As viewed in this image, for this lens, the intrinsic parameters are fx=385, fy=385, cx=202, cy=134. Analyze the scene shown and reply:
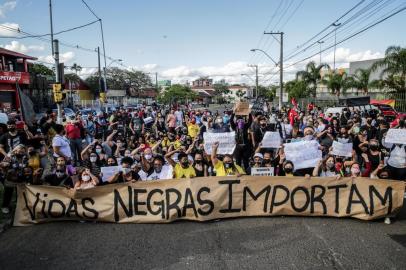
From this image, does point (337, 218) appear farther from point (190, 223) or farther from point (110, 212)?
point (110, 212)

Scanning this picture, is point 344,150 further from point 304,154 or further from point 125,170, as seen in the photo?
point 125,170

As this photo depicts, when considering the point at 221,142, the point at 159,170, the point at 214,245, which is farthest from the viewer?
the point at 221,142

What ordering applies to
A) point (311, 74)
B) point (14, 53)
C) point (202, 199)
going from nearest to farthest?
point (202, 199)
point (14, 53)
point (311, 74)

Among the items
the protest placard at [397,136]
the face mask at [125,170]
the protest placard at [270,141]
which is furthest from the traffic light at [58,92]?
the protest placard at [397,136]

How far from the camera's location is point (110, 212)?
664cm

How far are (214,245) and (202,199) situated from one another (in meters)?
1.17

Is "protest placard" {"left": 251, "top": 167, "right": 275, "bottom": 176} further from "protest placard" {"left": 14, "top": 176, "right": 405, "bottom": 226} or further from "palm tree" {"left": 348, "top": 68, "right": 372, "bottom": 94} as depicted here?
"palm tree" {"left": 348, "top": 68, "right": 372, "bottom": 94}

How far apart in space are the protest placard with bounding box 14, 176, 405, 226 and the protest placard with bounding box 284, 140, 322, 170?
77cm

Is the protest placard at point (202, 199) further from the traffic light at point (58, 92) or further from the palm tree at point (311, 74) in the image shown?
the palm tree at point (311, 74)

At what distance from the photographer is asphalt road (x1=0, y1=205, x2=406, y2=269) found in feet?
16.4

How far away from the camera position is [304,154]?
7.48 metres

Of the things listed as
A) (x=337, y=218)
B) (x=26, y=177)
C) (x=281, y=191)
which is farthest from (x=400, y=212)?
(x=26, y=177)

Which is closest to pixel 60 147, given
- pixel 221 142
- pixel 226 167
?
pixel 221 142

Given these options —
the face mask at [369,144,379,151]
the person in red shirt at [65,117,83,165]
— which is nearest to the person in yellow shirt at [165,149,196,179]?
the face mask at [369,144,379,151]
